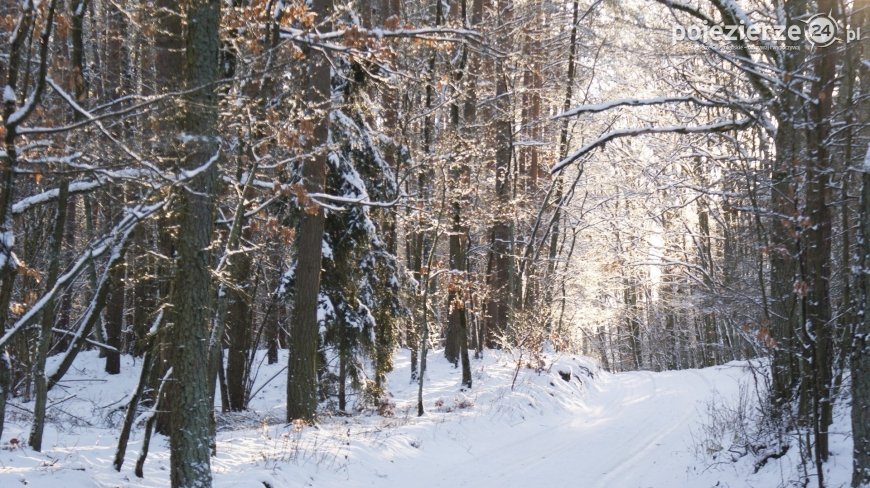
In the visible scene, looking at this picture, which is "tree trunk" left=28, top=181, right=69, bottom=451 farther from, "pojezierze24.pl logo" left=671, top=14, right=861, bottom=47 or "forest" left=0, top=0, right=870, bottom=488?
"pojezierze24.pl logo" left=671, top=14, right=861, bottom=47

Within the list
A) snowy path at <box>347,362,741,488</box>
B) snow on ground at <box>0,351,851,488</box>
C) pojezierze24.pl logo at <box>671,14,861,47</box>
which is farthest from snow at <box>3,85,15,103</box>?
pojezierze24.pl logo at <box>671,14,861,47</box>

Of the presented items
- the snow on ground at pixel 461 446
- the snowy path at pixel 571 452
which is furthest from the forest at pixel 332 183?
the snowy path at pixel 571 452

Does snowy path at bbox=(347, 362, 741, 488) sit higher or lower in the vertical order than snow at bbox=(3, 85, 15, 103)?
lower

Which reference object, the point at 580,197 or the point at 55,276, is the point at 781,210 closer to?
the point at 55,276

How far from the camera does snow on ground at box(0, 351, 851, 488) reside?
249 inches

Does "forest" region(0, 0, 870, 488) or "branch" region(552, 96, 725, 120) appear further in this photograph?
"branch" region(552, 96, 725, 120)

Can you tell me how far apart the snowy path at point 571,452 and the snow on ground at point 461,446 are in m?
0.03

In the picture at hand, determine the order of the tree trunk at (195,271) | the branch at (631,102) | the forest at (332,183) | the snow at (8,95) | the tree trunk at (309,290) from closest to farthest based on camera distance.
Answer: the snow at (8,95) → the forest at (332,183) → the tree trunk at (195,271) → the branch at (631,102) → the tree trunk at (309,290)

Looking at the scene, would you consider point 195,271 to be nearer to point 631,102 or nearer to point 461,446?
point 631,102

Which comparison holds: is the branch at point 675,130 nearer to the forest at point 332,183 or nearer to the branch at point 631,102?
the forest at point 332,183

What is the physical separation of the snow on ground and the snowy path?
0.08 ft

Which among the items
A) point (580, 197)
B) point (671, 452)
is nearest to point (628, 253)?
point (580, 197)

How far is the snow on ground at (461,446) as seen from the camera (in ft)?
20.7

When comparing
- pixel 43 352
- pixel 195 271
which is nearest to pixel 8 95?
pixel 195 271
